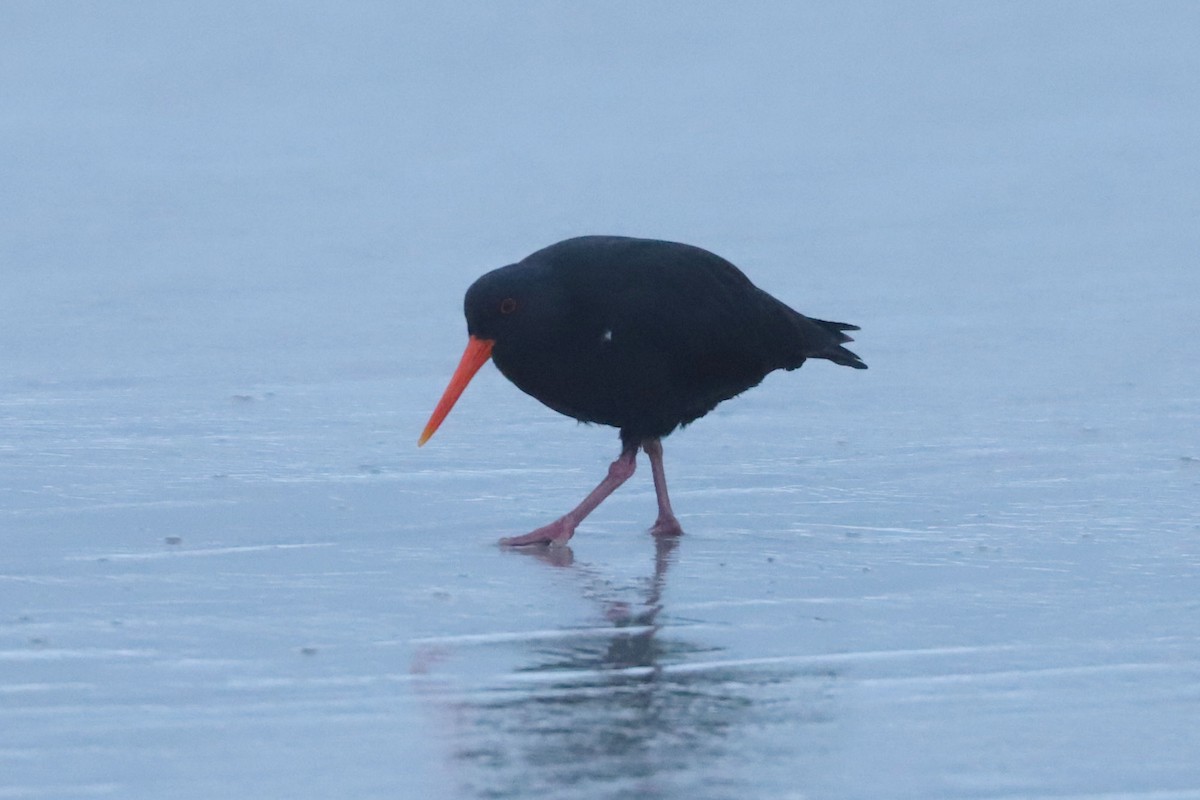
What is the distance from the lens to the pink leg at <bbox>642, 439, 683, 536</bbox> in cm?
518

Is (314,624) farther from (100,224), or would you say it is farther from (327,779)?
(100,224)

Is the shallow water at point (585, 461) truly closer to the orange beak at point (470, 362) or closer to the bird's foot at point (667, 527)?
the bird's foot at point (667, 527)

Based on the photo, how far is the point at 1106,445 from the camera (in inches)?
238

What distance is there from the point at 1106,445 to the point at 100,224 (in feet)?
19.9

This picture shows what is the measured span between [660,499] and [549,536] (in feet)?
1.26

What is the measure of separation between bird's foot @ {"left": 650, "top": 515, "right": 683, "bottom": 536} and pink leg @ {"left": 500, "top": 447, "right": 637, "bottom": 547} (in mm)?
157

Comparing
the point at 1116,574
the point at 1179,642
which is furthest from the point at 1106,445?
the point at 1179,642

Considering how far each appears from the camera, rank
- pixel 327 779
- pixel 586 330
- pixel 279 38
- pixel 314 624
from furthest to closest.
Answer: pixel 279 38 → pixel 586 330 → pixel 314 624 → pixel 327 779

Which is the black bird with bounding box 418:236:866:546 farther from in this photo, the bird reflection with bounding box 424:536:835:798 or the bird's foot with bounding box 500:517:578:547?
the bird reflection with bounding box 424:536:835:798

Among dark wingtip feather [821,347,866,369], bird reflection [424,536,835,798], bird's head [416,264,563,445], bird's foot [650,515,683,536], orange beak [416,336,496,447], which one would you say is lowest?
bird's foot [650,515,683,536]

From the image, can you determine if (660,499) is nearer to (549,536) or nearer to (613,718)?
(549,536)

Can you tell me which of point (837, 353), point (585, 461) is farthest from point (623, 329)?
point (837, 353)

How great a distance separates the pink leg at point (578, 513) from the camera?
5.00m

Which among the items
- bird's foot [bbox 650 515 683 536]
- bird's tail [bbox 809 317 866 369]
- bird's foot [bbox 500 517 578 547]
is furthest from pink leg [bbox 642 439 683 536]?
bird's tail [bbox 809 317 866 369]
